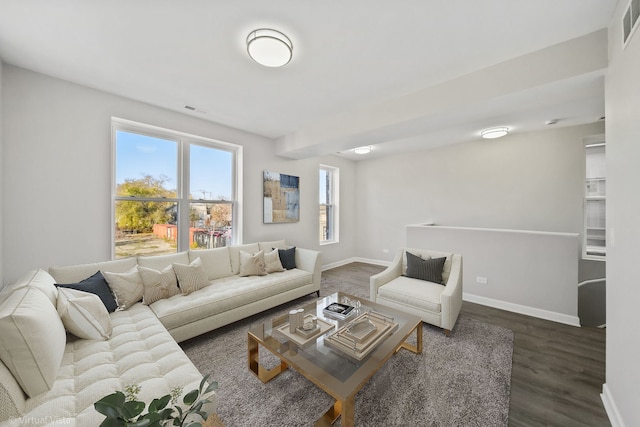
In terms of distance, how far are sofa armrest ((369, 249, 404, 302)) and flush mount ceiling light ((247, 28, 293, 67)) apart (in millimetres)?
2531

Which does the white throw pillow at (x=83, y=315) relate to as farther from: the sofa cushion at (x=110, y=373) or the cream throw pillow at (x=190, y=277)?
the cream throw pillow at (x=190, y=277)

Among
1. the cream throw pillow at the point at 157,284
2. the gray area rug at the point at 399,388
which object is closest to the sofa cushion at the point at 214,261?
the cream throw pillow at the point at 157,284

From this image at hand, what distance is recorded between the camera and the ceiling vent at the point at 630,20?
1320mm

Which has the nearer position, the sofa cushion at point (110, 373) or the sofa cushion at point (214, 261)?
the sofa cushion at point (110, 373)

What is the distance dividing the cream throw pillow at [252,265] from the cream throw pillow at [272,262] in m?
0.08

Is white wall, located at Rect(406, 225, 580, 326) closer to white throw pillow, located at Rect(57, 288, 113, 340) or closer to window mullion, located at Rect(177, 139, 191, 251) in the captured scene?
window mullion, located at Rect(177, 139, 191, 251)

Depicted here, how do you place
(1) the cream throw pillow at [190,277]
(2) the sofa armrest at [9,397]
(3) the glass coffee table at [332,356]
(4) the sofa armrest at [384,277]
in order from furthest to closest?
(4) the sofa armrest at [384,277]
(1) the cream throw pillow at [190,277]
(3) the glass coffee table at [332,356]
(2) the sofa armrest at [9,397]

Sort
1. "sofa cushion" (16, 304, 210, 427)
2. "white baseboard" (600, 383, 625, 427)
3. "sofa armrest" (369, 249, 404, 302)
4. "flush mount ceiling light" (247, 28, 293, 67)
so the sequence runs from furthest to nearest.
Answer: "sofa armrest" (369, 249, 404, 302)
"flush mount ceiling light" (247, 28, 293, 67)
"white baseboard" (600, 383, 625, 427)
"sofa cushion" (16, 304, 210, 427)

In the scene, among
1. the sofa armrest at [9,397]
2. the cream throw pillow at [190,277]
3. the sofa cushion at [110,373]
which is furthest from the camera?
the cream throw pillow at [190,277]

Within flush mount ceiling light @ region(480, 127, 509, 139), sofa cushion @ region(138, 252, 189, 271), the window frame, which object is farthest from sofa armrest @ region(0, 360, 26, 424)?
flush mount ceiling light @ region(480, 127, 509, 139)

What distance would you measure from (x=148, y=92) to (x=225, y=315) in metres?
2.70

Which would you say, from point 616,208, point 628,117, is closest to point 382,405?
point 616,208

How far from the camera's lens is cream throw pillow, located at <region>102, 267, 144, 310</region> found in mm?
2305

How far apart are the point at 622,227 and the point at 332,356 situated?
6.76ft
